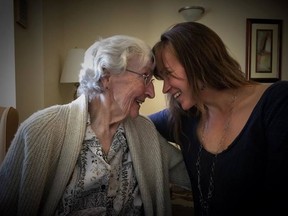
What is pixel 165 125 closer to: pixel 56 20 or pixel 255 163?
pixel 255 163

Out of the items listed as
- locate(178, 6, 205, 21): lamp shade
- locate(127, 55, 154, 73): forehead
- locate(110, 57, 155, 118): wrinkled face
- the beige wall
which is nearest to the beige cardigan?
locate(110, 57, 155, 118): wrinkled face

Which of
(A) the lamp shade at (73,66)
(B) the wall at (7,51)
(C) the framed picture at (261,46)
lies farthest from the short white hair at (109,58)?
(C) the framed picture at (261,46)

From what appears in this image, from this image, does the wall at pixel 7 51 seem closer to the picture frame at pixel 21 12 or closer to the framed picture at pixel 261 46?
the picture frame at pixel 21 12

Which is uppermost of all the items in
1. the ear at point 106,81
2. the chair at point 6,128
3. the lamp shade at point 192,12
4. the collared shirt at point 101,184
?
the lamp shade at point 192,12

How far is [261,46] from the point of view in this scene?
2.67 m

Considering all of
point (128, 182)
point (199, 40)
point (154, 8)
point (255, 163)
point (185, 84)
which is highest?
point (154, 8)

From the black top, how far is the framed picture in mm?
1918

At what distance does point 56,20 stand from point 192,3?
1388 millimetres

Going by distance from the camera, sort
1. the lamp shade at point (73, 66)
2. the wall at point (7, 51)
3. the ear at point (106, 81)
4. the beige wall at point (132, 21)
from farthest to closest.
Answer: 1. the beige wall at point (132, 21)
2. the lamp shade at point (73, 66)
3. the wall at point (7, 51)
4. the ear at point (106, 81)

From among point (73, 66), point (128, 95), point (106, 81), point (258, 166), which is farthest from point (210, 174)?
point (73, 66)

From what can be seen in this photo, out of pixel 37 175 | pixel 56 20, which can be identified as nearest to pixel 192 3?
pixel 56 20

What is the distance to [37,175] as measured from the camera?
900 millimetres

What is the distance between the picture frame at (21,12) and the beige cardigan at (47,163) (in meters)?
1.00

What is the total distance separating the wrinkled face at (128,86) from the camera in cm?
107
